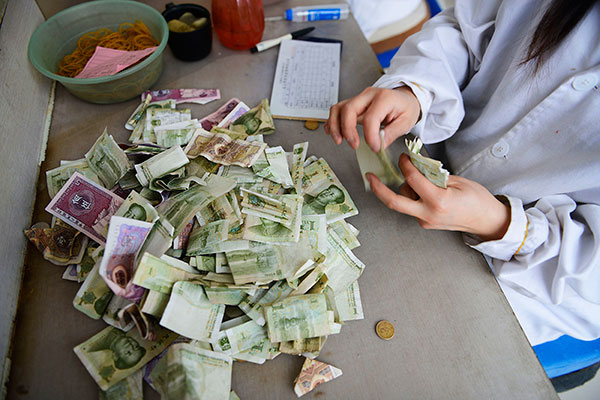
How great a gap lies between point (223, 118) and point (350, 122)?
357 mm

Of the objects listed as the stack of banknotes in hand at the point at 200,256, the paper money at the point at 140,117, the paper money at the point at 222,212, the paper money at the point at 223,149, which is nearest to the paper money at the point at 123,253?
the stack of banknotes in hand at the point at 200,256

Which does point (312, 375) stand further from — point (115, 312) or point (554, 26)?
point (554, 26)

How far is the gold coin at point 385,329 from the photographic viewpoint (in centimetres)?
62

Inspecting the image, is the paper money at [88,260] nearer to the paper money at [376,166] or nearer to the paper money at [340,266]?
the paper money at [340,266]

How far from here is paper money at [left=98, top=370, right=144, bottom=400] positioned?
0.56 metres

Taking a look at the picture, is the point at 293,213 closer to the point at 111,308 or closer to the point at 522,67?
the point at 111,308

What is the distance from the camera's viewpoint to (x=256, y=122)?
0.86m

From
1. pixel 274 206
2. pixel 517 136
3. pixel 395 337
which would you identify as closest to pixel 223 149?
pixel 274 206

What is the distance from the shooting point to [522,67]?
0.71 metres

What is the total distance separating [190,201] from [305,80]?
0.52 m

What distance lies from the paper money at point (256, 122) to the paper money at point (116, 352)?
1.60ft

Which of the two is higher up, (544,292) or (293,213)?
(293,213)

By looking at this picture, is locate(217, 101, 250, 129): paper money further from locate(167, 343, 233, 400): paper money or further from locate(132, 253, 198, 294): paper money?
locate(167, 343, 233, 400): paper money

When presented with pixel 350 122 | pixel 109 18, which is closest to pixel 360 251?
pixel 350 122
